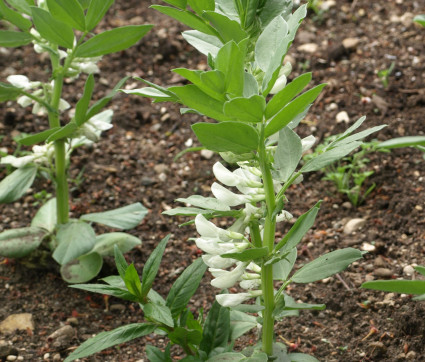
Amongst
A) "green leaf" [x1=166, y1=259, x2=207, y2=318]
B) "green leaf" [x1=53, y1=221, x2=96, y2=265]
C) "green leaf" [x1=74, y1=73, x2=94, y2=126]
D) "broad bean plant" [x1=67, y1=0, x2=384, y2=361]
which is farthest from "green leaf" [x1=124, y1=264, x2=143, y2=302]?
"green leaf" [x1=74, y1=73, x2=94, y2=126]

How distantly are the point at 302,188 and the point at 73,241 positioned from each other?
1.10 metres

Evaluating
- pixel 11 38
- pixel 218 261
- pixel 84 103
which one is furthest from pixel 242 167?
pixel 11 38

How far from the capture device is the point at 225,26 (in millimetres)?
1559

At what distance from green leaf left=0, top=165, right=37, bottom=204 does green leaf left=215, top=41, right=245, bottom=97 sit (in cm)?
129

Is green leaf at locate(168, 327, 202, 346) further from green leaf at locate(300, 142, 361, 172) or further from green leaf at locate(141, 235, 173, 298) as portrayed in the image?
green leaf at locate(300, 142, 361, 172)

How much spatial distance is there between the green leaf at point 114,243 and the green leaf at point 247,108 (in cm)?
126

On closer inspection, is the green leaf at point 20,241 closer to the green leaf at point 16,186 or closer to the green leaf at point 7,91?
the green leaf at point 16,186

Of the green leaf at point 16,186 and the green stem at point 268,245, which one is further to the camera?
the green leaf at point 16,186

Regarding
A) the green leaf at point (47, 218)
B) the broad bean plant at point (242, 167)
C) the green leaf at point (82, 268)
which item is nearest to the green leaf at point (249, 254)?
the broad bean plant at point (242, 167)

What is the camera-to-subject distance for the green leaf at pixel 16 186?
2.53 metres

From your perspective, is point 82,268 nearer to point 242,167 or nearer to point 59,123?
point 59,123

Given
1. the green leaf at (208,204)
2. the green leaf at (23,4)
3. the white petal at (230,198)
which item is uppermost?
the green leaf at (23,4)

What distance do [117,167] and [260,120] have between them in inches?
75.2

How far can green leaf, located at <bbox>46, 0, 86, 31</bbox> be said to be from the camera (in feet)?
6.95
